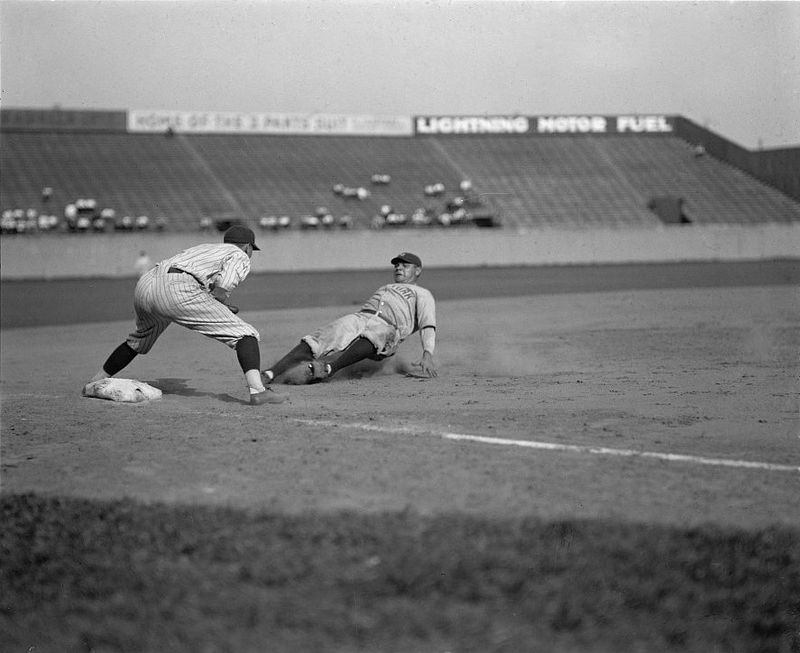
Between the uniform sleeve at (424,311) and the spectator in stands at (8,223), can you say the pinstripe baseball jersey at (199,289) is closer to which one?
the uniform sleeve at (424,311)

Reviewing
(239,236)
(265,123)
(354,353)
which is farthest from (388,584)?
(265,123)

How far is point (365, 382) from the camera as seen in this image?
9.27 m

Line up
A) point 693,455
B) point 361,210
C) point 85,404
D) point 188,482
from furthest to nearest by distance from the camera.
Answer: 1. point 361,210
2. point 85,404
3. point 693,455
4. point 188,482

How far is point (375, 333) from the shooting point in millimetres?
9125

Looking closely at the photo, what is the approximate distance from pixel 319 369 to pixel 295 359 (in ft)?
1.05

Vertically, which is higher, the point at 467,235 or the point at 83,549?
the point at 467,235

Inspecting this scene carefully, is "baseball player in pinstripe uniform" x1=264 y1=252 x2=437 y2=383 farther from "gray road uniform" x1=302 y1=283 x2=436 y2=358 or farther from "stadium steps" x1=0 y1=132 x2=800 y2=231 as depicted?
"stadium steps" x1=0 y1=132 x2=800 y2=231

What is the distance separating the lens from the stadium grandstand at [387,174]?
134ft

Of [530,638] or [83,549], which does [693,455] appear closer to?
[530,638]

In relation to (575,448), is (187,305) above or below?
above

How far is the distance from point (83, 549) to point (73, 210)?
1444 inches

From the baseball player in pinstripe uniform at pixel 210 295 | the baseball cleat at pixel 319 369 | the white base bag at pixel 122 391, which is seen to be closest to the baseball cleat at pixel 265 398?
the baseball player in pinstripe uniform at pixel 210 295

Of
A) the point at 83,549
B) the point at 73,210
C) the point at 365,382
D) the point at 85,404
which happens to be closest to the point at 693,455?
the point at 83,549

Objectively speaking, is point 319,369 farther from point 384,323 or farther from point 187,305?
point 187,305
